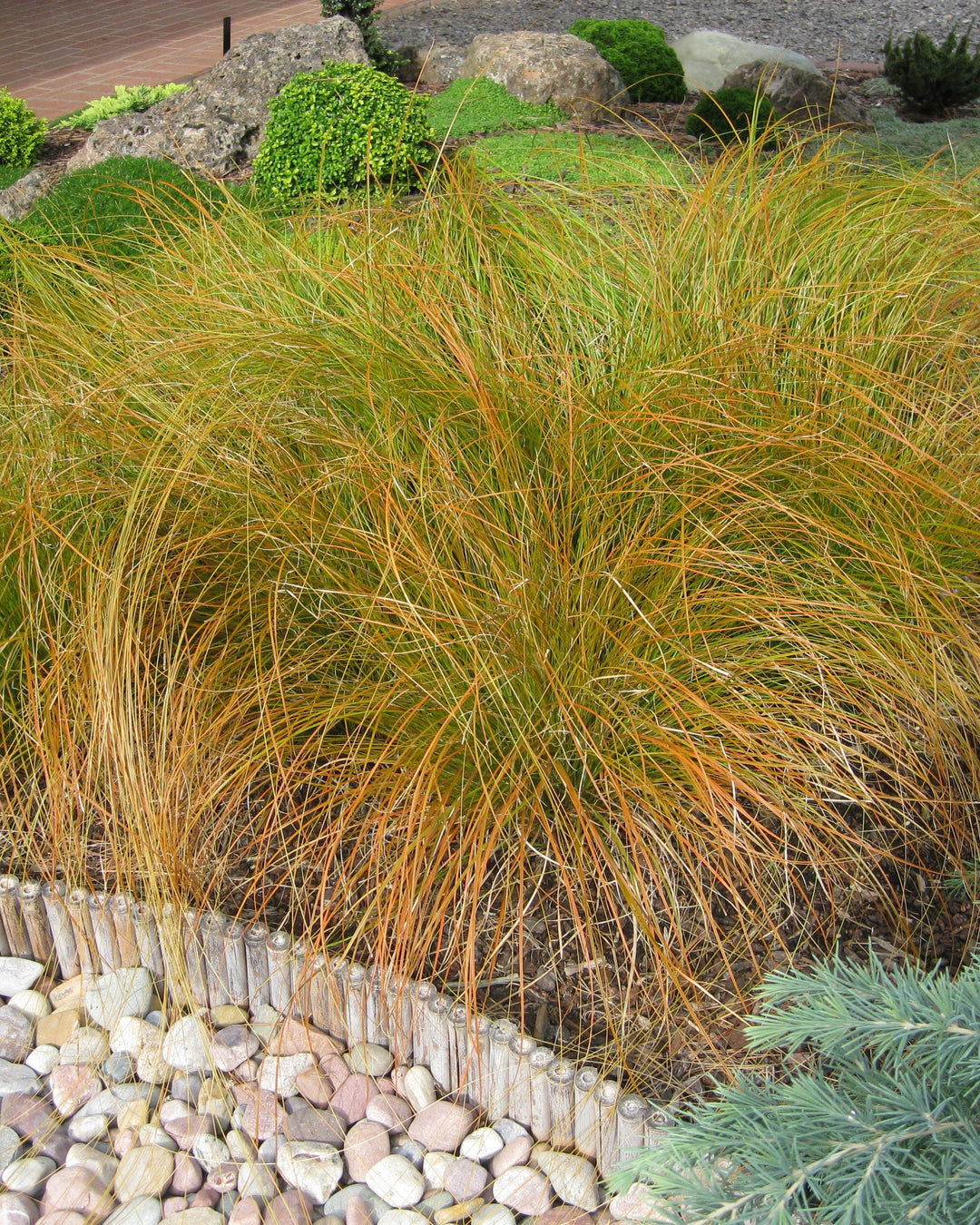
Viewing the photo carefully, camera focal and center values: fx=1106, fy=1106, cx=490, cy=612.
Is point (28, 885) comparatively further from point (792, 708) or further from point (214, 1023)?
point (792, 708)

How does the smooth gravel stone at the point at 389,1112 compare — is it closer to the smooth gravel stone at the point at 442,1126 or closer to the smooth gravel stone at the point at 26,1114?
the smooth gravel stone at the point at 442,1126

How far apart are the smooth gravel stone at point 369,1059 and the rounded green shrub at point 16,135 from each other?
237 inches

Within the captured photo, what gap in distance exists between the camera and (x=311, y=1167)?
171 cm

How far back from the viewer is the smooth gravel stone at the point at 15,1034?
1.92m

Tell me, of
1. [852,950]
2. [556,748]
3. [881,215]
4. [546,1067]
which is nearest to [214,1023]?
[546,1067]

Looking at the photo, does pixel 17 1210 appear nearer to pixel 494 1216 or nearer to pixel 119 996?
pixel 119 996

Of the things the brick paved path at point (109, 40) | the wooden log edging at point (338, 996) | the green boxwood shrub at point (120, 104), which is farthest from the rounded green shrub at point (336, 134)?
the brick paved path at point (109, 40)

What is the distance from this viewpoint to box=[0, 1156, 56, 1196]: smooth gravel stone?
169 cm

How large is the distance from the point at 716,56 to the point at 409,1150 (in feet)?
24.0

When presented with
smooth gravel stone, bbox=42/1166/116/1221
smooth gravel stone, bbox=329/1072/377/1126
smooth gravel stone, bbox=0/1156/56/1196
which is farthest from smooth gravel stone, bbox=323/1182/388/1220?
smooth gravel stone, bbox=0/1156/56/1196

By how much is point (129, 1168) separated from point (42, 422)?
5.51 feet

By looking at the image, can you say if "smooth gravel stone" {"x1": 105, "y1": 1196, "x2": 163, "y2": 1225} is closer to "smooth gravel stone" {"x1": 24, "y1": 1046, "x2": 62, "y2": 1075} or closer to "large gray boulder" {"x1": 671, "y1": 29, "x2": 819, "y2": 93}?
"smooth gravel stone" {"x1": 24, "y1": 1046, "x2": 62, "y2": 1075}

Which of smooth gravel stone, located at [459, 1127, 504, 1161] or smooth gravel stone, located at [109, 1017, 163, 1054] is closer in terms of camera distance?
smooth gravel stone, located at [459, 1127, 504, 1161]

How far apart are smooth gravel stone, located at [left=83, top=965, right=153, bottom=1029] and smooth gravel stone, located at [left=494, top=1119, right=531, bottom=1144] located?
2.21 ft
